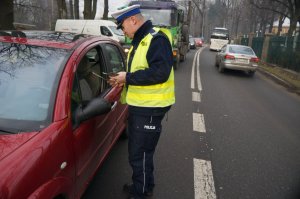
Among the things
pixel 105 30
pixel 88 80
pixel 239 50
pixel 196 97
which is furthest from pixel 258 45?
pixel 88 80

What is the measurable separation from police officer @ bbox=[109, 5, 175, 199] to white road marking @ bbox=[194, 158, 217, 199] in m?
0.75

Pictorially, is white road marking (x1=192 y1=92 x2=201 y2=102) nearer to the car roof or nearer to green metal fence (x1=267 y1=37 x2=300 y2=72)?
the car roof

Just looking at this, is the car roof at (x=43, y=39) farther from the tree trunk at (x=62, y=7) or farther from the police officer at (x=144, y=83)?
the tree trunk at (x=62, y=7)

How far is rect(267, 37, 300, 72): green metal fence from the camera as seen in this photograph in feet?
55.2

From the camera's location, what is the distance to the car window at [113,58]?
4036 millimetres

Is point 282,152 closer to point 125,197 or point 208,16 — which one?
point 125,197

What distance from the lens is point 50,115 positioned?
8.36 ft

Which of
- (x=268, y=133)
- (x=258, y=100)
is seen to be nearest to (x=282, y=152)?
(x=268, y=133)

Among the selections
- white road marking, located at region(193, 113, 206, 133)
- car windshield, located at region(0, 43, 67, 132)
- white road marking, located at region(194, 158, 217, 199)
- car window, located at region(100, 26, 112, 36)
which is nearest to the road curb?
white road marking, located at region(193, 113, 206, 133)

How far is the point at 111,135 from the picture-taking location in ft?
12.7

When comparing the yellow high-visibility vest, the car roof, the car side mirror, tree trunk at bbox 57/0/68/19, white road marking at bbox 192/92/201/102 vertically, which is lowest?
white road marking at bbox 192/92/201/102

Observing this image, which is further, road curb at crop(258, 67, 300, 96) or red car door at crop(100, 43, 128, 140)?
road curb at crop(258, 67, 300, 96)

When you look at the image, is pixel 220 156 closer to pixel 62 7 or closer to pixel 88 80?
pixel 88 80

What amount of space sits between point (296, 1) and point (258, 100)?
17799 mm
